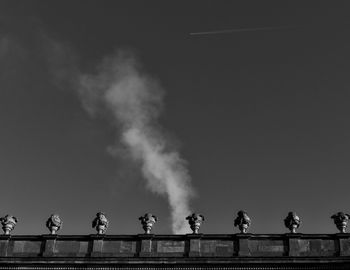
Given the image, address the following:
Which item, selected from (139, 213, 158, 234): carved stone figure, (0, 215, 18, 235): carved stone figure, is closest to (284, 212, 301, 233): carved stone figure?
(139, 213, 158, 234): carved stone figure

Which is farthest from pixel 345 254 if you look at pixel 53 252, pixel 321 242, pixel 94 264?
pixel 53 252

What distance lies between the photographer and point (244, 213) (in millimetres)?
30219

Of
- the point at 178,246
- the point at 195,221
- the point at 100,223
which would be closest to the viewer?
the point at 178,246

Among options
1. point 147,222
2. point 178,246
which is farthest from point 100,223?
point 178,246

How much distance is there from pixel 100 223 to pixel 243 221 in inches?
239

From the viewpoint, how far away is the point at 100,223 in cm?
3066

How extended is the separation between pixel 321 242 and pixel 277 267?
2.29 metres

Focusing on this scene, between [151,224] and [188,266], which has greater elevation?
[151,224]

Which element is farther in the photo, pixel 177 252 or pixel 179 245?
pixel 179 245

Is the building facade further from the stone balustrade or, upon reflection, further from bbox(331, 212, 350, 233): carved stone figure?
bbox(331, 212, 350, 233): carved stone figure

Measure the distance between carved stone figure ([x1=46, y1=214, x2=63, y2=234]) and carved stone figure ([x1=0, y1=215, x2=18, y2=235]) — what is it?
60.9 inches

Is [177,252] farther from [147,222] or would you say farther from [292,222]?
[292,222]

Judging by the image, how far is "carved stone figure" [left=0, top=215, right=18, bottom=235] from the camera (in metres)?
30.9

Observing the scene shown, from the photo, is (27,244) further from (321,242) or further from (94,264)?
(321,242)
